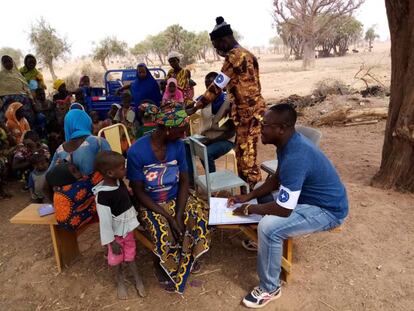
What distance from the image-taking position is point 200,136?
4195 mm

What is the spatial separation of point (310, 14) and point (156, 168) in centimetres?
2409

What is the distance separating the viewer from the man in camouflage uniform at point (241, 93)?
3.65 m

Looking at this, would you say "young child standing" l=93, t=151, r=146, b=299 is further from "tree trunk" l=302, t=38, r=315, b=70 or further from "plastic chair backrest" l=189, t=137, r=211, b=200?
"tree trunk" l=302, t=38, r=315, b=70

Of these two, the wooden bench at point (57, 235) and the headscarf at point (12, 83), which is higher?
the headscarf at point (12, 83)

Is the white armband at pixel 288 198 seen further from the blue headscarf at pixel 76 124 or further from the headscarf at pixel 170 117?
the blue headscarf at pixel 76 124

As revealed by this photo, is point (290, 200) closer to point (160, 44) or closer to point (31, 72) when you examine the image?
point (31, 72)

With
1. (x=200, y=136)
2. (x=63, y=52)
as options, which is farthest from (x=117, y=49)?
(x=200, y=136)

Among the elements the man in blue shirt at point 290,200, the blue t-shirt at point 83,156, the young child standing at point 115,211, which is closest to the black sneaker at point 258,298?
the man in blue shirt at point 290,200

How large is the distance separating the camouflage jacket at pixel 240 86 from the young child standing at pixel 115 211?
4.96 ft

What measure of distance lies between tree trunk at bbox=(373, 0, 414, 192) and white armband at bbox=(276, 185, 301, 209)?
7.41ft

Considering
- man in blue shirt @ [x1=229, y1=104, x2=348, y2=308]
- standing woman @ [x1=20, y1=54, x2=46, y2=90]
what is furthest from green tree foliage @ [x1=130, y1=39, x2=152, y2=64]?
man in blue shirt @ [x1=229, y1=104, x2=348, y2=308]

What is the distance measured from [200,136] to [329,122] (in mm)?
4803

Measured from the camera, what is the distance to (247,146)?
3848 millimetres

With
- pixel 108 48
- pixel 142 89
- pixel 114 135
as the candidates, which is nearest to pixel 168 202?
pixel 114 135
